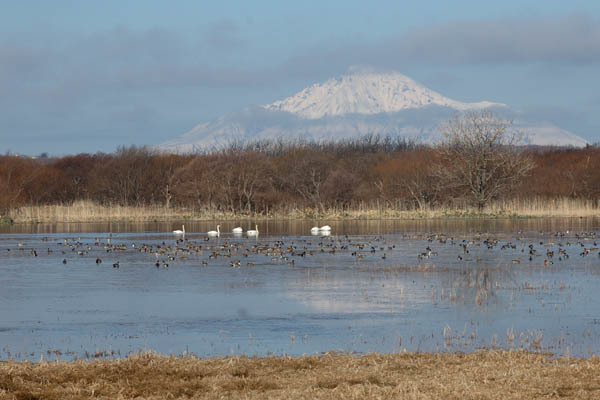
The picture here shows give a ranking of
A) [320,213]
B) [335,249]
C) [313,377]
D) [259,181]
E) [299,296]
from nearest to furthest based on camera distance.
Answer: [313,377] < [299,296] < [335,249] < [320,213] < [259,181]

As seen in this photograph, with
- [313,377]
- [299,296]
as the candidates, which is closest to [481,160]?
[299,296]

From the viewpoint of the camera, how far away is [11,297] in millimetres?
18656

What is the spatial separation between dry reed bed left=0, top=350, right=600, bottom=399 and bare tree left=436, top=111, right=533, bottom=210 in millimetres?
45627

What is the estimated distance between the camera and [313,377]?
10.2 m

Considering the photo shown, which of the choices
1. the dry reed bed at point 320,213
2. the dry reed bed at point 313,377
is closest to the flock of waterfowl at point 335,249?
the dry reed bed at point 313,377

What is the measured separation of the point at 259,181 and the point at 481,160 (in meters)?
14.3

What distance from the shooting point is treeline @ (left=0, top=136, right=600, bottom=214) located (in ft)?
188

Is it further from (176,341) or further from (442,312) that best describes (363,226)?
(176,341)

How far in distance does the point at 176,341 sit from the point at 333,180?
150ft

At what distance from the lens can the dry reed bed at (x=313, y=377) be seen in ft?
30.9

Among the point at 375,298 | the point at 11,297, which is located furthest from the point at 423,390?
the point at 11,297

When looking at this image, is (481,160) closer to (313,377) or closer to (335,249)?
(335,249)

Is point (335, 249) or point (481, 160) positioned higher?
point (481, 160)

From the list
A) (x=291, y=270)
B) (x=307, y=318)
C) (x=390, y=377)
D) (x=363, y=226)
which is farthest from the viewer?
(x=363, y=226)
